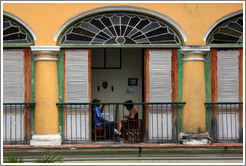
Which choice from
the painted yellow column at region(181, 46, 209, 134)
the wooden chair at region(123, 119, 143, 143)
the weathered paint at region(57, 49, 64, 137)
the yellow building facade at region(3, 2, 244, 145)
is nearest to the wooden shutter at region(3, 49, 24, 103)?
the yellow building facade at region(3, 2, 244, 145)

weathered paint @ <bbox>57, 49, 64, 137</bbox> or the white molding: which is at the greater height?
the white molding

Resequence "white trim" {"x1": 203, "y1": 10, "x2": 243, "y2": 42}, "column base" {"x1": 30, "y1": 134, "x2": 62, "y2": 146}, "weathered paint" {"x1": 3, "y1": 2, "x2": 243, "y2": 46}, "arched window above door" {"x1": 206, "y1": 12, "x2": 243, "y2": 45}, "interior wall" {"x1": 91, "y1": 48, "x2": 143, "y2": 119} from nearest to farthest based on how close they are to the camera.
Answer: "column base" {"x1": 30, "y1": 134, "x2": 62, "y2": 146}, "weathered paint" {"x1": 3, "y1": 2, "x2": 243, "y2": 46}, "white trim" {"x1": 203, "y1": 10, "x2": 243, "y2": 42}, "arched window above door" {"x1": 206, "y1": 12, "x2": 243, "y2": 45}, "interior wall" {"x1": 91, "y1": 48, "x2": 143, "y2": 119}

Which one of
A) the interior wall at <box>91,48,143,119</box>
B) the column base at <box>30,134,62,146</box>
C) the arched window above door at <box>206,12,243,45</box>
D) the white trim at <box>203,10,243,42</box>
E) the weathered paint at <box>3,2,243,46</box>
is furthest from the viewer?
the interior wall at <box>91,48,143,119</box>

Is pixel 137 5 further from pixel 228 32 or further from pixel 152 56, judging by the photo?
pixel 228 32

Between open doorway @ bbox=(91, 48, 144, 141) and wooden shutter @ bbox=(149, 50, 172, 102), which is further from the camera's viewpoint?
open doorway @ bbox=(91, 48, 144, 141)

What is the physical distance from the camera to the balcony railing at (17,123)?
1146 centimetres

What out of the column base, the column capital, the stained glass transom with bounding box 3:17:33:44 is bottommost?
the column base

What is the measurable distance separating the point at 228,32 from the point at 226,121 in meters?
1.98

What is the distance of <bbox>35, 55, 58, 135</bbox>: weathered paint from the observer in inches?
444

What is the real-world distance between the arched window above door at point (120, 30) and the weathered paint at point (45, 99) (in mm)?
663

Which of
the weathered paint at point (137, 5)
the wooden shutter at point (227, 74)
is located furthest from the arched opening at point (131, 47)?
the wooden shutter at point (227, 74)

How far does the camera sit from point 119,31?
455 inches

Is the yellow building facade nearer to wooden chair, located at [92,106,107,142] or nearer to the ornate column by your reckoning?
the ornate column

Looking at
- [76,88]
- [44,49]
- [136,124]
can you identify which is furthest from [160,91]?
[44,49]
